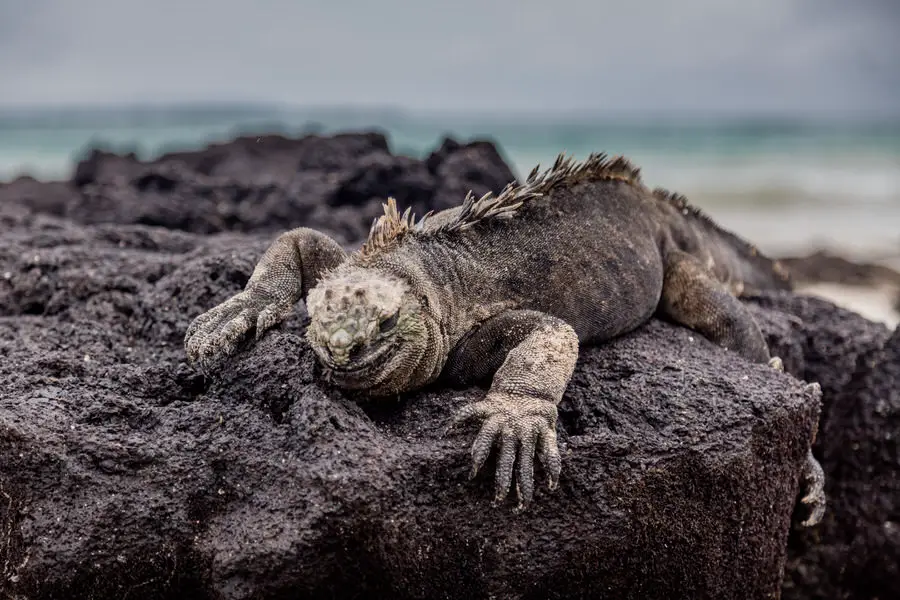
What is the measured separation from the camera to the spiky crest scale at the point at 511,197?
325cm

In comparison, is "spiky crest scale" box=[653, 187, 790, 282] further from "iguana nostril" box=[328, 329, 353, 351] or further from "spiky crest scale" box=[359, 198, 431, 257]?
"iguana nostril" box=[328, 329, 353, 351]

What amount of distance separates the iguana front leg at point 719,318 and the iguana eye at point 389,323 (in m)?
1.96

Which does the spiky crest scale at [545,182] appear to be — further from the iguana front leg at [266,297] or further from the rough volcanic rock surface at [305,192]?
the rough volcanic rock surface at [305,192]

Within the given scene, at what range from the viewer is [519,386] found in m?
2.99

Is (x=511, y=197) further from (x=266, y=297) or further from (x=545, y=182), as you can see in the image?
(x=266, y=297)

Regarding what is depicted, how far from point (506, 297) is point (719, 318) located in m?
1.23

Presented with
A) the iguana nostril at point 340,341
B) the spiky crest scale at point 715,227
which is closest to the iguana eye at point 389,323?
the iguana nostril at point 340,341

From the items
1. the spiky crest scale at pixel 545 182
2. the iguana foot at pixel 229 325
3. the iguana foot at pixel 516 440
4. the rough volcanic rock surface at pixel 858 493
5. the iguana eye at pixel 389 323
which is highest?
the spiky crest scale at pixel 545 182

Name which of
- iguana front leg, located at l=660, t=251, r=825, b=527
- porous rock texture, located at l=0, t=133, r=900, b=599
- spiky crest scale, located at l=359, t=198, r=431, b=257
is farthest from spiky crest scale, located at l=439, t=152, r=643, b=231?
porous rock texture, located at l=0, t=133, r=900, b=599

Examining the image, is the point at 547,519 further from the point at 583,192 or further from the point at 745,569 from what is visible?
the point at 583,192

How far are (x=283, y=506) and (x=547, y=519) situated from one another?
0.87 metres

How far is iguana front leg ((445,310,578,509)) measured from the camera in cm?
277

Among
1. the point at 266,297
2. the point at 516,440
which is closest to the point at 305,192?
the point at 266,297

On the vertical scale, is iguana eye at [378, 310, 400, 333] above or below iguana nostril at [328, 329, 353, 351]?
above
